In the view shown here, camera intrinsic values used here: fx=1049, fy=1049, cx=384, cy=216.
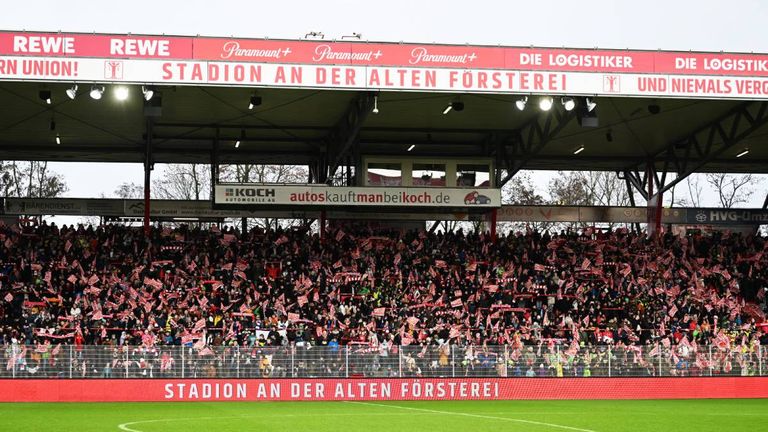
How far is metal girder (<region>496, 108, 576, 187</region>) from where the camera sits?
98.9ft

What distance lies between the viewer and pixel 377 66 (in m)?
27.4

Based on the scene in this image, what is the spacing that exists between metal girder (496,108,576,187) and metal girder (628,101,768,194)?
506 cm

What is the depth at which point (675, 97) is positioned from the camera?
28.1 metres

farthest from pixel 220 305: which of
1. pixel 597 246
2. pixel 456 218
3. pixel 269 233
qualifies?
pixel 597 246

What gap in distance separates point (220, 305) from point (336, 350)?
574cm

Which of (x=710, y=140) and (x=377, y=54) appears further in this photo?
(x=710, y=140)

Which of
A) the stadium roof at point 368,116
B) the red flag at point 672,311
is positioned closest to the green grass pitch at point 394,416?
the red flag at point 672,311

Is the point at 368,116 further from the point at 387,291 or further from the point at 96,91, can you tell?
the point at 96,91

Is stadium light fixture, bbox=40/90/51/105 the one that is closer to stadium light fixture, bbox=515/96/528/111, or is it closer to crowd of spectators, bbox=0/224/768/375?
crowd of spectators, bbox=0/224/768/375

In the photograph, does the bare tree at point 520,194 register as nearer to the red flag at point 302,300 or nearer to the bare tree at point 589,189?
the bare tree at point 589,189

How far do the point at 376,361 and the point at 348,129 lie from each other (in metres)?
8.84

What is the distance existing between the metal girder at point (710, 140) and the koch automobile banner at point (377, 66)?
2.53 m

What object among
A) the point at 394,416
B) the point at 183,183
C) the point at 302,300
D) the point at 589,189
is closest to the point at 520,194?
the point at 589,189

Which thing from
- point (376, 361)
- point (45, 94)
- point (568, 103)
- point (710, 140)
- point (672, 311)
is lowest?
point (376, 361)
